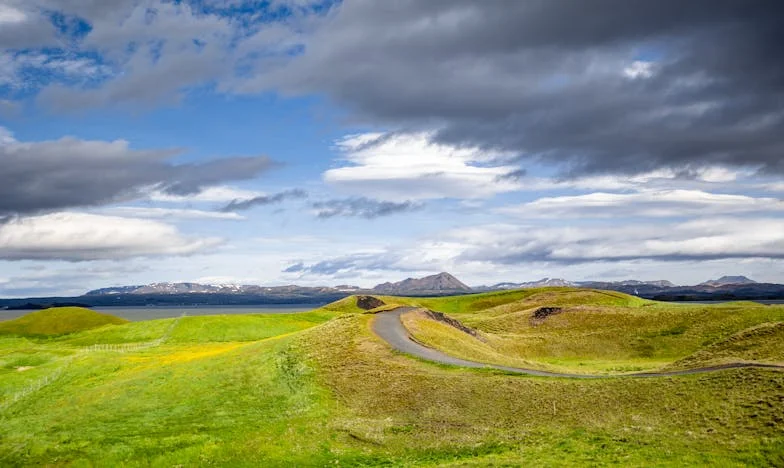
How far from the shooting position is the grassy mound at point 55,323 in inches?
4969

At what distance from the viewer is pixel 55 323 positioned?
438 ft

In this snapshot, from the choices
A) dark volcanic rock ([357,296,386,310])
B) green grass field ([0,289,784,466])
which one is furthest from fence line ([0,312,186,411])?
dark volcanic rock ([357,296,386,310])

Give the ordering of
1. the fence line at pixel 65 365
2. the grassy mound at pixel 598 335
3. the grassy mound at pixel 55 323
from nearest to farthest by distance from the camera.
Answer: the fence line at pixel 65 365 → the grassy mound at pixel 598 335 → the grassy mound at pixel 55 323

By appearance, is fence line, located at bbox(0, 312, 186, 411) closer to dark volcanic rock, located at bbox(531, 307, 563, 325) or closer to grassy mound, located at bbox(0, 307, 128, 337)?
grassy mound, located at bbox(0, 307, 128, 337)

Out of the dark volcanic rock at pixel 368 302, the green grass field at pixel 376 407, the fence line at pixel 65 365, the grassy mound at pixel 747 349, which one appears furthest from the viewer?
the dark volcanic rock at pixel 368 302

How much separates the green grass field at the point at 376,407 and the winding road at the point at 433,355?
207 centimetres

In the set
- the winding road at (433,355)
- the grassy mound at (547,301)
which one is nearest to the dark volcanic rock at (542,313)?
the grassy mound at (547,301)

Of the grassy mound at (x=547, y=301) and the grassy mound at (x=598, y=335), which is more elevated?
the grassy mound at (x=547, y=301)

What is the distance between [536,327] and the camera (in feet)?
320

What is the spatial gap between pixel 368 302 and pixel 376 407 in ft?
352

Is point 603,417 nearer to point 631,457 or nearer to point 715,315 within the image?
point 631,457

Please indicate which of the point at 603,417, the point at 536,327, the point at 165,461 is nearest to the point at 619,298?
the point at 536,327

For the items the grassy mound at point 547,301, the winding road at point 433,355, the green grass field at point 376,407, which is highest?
the grassy mound at point 547,301

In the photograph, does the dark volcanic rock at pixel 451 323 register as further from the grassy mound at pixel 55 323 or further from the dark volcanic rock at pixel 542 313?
the grassy mound at pixel 55 323
